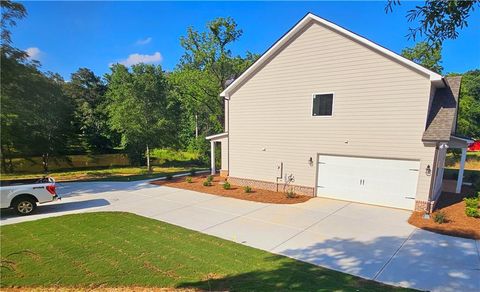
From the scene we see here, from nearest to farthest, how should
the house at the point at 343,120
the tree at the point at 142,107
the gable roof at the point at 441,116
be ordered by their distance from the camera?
the gable roof at the point at 441,116 < the house at the point at 343,120 < the tree at the point at 142,107

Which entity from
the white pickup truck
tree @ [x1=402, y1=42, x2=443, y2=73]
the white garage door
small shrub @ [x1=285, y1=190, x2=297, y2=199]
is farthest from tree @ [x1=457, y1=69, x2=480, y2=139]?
the white pickup truck

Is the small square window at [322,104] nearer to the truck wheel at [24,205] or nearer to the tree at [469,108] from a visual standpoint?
the truck wheel at [24,205]

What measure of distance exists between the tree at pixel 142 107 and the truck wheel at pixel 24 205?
14.4m

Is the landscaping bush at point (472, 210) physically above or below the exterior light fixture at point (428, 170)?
below

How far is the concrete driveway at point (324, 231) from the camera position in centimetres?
646

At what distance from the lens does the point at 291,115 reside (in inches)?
555

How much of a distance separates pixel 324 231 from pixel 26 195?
→ 1097 centimetres

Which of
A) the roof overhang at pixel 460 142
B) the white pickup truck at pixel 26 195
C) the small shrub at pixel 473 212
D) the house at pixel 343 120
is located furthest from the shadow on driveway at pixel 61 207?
the roof overhang at pixel 460 142

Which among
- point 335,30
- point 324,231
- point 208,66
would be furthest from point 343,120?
point 208,66

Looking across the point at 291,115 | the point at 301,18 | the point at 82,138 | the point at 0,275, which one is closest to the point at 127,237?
the point at 0,275

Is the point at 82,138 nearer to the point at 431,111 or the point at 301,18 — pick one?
the point at 301,18

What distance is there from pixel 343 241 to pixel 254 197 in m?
5.88

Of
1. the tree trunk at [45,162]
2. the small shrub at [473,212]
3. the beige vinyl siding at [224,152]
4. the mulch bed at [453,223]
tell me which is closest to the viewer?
the mulch bed at [453,223]

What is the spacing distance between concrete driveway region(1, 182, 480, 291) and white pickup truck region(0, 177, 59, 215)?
47 cm
